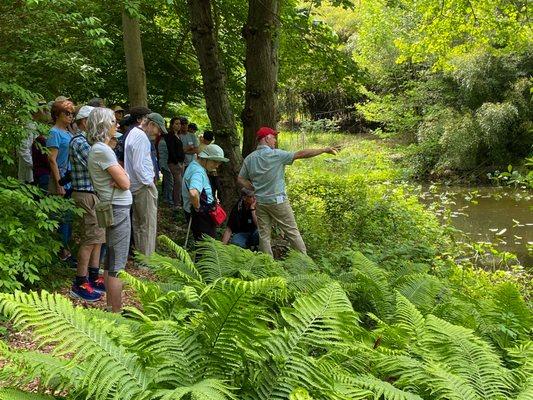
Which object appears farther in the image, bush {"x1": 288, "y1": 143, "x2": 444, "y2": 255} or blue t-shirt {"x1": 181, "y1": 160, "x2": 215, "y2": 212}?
bush {"x1": 288, "y1": 143, "x2": 444, "y2": 255}

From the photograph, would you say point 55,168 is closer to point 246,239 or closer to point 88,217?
point 88,217

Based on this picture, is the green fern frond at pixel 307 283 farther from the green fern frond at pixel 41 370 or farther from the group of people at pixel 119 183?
the green fern frond at pixel 41 370

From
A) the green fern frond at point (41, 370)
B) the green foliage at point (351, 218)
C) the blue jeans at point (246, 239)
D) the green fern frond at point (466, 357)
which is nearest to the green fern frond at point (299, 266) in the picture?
the blue jeans at point (246, 239)

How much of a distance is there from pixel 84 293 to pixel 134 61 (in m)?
4.70

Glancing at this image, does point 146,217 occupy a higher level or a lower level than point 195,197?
lower

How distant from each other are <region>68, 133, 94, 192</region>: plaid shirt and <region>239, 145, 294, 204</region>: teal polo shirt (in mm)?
2170

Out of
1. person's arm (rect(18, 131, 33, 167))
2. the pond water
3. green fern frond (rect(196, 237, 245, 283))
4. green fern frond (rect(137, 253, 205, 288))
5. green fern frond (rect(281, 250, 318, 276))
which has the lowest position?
the pond water

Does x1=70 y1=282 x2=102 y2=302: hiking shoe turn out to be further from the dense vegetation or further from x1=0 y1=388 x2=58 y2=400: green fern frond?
x1=0 y1=388 x2=58 y2=400: green fern frond

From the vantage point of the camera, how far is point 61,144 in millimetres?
5742

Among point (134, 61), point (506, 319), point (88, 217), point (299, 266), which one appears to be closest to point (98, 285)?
point (88, 217)

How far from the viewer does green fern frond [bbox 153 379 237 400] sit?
2.26 meters

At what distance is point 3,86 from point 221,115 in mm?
4395

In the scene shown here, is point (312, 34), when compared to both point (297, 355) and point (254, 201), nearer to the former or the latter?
point (254, 201)

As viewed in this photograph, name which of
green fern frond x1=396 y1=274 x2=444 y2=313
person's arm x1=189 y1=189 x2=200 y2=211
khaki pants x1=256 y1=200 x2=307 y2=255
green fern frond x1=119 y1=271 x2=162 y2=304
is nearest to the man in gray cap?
person's arm x1=189 y1=189 x2=200 y2=211
